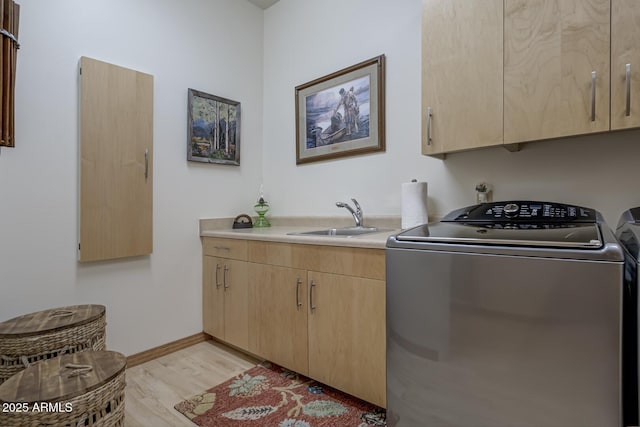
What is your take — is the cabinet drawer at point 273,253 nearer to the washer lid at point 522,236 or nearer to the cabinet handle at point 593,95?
the washer lid at point 522,236

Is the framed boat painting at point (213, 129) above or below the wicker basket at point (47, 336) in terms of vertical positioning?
above

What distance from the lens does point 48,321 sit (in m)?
1.51

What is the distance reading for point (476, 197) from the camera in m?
1.78

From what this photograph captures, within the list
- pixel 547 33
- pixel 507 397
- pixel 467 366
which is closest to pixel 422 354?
pixel 467 366

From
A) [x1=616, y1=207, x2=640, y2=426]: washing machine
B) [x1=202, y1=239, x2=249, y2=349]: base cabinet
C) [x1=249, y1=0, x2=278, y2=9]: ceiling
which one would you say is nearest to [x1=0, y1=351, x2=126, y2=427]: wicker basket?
[x1=202, y1=239, x2=249, y2=349]: base cabinet

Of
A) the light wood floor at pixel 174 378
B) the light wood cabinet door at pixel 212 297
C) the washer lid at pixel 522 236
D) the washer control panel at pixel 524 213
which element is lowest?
the light wood floor at pixel 174 378

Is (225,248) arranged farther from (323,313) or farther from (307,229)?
(323,313)

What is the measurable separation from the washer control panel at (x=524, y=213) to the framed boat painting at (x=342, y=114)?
787 mm

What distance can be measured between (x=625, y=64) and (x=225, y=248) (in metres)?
2.28

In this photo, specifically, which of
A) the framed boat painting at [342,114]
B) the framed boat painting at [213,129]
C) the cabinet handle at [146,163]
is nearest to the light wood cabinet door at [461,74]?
→ the framed boat painting at [342,114]

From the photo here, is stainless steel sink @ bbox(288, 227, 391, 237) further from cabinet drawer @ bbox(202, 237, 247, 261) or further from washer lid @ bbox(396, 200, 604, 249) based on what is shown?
washer lid @ bbox(396, 200, 604, 249)

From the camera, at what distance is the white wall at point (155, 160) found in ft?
5.74

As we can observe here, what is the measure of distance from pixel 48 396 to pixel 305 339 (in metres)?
1.12

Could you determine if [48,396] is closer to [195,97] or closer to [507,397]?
[507,397]
